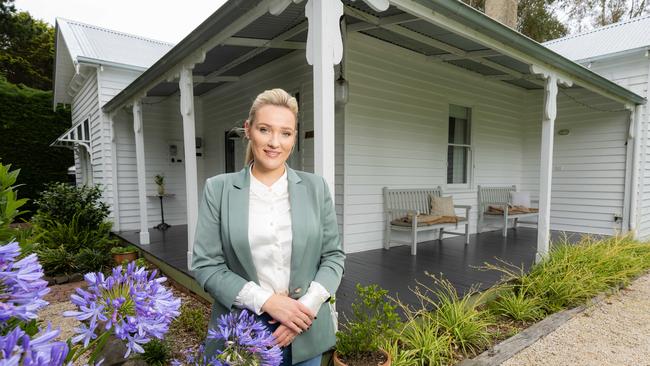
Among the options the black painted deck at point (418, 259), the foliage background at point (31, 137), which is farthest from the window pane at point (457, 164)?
the foliage background at point (31, 137)

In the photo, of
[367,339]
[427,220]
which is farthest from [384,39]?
[367,339]

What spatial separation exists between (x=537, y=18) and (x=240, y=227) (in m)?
15.1

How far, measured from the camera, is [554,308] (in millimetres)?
3381

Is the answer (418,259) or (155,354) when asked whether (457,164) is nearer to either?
(418,259)

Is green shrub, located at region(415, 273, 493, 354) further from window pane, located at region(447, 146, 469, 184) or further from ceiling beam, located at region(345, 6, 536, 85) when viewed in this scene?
window pane, located at region(447, 146, 469, 184)

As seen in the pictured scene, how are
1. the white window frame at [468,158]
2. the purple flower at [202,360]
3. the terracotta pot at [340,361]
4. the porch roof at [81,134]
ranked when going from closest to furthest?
the purple flower at [202,360] < the terracotta pot at [340,361] < the white window frame at [468,158] < the porch roof at [81,134]

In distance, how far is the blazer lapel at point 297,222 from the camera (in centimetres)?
122

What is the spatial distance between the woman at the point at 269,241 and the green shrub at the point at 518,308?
104 inches

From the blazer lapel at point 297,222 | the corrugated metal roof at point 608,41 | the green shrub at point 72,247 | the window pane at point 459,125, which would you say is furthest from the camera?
the corrugated metal roof at point 608,41

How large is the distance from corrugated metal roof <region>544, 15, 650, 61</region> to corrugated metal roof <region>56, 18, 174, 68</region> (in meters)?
9.37

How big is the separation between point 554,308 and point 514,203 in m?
3.96

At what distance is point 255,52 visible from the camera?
15.0 feet

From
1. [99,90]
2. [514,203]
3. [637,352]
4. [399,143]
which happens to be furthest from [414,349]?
[99,90]

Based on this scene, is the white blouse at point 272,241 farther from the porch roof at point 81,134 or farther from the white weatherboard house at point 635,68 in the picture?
the porch roof at point 81,134
